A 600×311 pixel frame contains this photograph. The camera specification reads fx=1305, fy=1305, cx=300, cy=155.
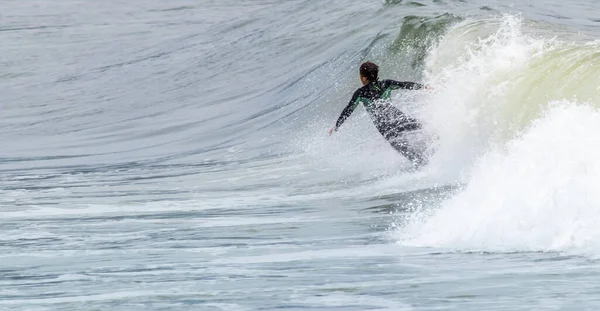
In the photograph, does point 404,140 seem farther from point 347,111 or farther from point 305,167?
point 305,167

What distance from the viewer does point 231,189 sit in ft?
47.5

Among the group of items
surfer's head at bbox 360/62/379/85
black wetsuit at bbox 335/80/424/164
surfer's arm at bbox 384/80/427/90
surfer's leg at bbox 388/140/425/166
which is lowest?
surfer's leg at bbox 388/140/425/166

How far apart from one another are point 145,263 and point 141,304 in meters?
1.52

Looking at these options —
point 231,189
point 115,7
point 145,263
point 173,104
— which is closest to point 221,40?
point 173,104

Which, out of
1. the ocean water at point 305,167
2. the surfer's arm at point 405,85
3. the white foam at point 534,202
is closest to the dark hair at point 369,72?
the surfer's arm at point 405,85

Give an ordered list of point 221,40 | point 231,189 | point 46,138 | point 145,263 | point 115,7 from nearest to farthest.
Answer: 1. point 145,263
2. point 231,189
3. point 46,138
4. point 221,40
5. point 115,7

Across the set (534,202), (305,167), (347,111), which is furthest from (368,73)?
(534,202)

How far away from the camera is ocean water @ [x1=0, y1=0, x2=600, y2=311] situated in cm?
836

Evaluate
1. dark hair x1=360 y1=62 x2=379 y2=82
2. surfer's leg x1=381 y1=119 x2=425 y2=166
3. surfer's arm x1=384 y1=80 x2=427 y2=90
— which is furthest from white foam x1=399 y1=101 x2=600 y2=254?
dark hair x1=360 y1=62 x2=379 y2=82

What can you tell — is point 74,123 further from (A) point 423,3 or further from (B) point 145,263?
(B) point 145,263

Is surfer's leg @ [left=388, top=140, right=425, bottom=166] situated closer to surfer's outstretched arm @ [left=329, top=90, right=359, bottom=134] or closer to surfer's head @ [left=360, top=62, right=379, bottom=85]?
surfer's outstretched arm @ [left=329, top=90, right=359, bottom=134]

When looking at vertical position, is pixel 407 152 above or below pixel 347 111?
below

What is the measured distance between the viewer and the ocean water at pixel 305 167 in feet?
27.4

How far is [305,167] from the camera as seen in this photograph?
1596cm
